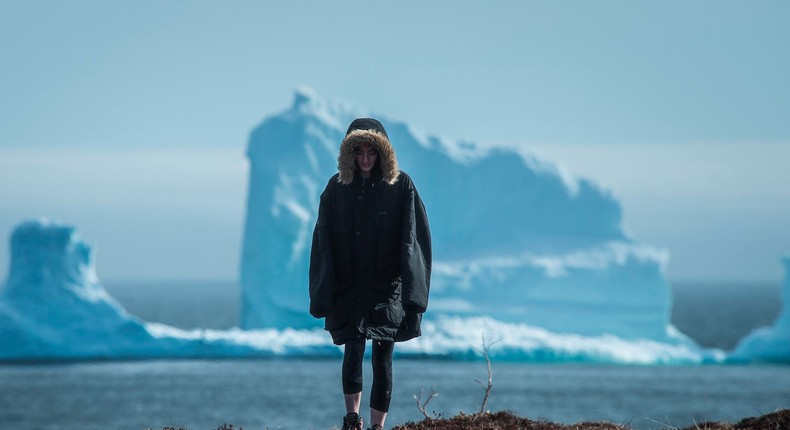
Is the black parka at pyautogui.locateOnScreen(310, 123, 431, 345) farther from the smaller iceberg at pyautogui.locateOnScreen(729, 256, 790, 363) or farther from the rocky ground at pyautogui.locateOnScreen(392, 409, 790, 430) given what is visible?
the smaller iceberg at pyautogui.locateOnScreen(729, 256, 790, 363)

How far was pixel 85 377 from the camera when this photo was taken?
27.8m

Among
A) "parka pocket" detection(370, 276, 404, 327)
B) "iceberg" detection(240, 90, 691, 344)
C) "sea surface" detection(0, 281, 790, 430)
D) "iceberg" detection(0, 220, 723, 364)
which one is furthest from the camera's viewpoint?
"iceberg" detection(240, 90, 691, 344)

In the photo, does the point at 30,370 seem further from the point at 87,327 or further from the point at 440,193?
the point at 440,193

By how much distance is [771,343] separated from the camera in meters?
28.0

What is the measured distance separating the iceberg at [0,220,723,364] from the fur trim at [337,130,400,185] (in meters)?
19.9

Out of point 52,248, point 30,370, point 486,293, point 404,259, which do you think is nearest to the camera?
point 404,259

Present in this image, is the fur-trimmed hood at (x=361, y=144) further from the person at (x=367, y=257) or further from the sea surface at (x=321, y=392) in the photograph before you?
the sea surface at (x=321, y=392)

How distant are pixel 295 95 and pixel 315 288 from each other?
22.6 meters

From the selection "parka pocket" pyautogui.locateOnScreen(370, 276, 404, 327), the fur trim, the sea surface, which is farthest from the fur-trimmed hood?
the sea surface

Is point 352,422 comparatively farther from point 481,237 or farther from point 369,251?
point 481,237

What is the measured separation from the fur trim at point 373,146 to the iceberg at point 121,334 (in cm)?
1991

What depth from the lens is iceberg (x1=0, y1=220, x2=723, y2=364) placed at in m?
24.2

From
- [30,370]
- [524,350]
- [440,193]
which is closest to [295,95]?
[440,193]

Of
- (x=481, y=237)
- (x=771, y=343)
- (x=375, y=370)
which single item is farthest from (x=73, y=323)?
(x=375, y=370)
